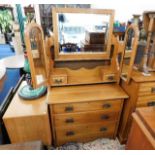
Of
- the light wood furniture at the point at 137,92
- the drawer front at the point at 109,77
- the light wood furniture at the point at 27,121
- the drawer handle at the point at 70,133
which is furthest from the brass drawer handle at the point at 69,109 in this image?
the light wood furniture at the point at 137,92

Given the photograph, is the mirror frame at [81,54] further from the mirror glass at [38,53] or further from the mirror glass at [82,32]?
the mirror glass at [38,53]

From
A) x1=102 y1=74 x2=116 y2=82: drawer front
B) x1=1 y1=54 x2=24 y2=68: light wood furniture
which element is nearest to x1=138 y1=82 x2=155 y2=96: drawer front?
x1=102 y1=74 x2=116 y2=82: drawer front

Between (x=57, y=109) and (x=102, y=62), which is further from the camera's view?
(x=102, y=62)

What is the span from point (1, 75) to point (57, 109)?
68cm

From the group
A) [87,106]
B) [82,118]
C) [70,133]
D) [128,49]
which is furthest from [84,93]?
[128,49]

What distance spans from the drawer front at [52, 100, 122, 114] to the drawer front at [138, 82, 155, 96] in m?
0.23

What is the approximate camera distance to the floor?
4.87ft

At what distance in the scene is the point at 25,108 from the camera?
50.7 inches

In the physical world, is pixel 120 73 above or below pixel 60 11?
below

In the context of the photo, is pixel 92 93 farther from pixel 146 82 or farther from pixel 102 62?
pixel 146 82

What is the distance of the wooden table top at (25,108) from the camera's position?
122cm

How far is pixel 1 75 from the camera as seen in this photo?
4.41ft

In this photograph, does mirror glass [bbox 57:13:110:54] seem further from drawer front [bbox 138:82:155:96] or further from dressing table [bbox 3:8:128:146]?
drawer front [bbox 138:82:155:96]
